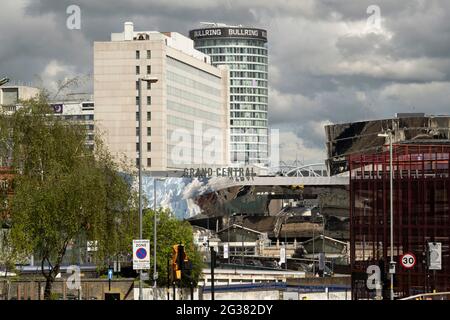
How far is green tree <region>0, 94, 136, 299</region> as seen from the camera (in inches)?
1772

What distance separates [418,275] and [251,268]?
6544 centimetres

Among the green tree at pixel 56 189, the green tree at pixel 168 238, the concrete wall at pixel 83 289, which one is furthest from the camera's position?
the green tree at pixel 168 238

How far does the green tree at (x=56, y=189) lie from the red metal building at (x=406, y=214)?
20997 millimetres

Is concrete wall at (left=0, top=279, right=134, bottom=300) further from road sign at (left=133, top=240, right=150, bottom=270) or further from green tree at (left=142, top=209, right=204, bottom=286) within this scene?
green tree at (left=142, top=209, right=204, bottom=286)

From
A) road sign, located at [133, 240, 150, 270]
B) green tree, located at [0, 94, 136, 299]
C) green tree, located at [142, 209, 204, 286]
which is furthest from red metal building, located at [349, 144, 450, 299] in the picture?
road sign, located at [133, 240, 150, 270]

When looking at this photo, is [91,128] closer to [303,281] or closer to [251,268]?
[303,281]

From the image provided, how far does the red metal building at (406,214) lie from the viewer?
68.1m

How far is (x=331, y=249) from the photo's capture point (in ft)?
558

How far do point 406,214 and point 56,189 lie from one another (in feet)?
107

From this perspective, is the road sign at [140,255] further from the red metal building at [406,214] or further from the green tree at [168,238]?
the green tree at [168,238]

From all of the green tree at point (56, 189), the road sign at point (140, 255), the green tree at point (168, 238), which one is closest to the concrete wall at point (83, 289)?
the green tree at point (56, 189)
